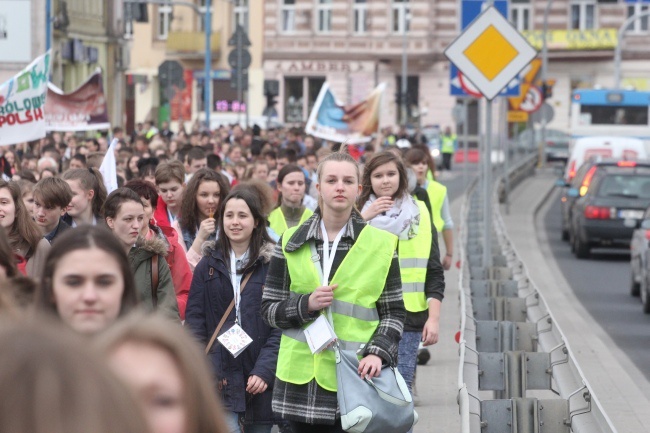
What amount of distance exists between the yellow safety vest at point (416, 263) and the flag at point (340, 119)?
57.4 ft

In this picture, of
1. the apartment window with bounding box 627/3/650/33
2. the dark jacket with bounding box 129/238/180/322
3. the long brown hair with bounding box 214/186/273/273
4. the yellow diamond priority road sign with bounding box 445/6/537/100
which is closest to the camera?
the dark jacket with bounding box 129/238/180/322

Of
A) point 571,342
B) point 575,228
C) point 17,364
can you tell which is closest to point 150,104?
point 575,228

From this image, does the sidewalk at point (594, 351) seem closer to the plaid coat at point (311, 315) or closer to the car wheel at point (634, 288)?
the car wheel at point (634, 288)

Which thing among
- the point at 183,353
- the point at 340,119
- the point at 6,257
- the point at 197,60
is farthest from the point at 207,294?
the point at 197,60

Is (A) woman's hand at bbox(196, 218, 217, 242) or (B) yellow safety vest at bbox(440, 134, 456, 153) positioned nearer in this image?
(A) woman's hand at bbox(196, 218, 217, 242)

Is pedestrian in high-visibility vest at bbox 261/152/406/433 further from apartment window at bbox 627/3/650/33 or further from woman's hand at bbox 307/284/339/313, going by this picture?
apartment window at bbox 627/3/650/33

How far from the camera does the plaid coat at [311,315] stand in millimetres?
6016

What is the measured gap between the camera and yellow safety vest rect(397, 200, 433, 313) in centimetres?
840

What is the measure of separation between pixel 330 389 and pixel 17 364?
4473mm

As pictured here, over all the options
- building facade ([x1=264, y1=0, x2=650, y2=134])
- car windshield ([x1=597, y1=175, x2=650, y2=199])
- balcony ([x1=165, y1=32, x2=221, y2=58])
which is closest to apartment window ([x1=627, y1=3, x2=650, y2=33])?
building facade ([x1=264, y1=0, x2=650, y2=134])

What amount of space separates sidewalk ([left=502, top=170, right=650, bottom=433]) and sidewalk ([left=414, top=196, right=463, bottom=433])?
105cm

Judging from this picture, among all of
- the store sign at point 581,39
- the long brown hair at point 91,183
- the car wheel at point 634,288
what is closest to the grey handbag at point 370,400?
the long brown hair at point 91,183

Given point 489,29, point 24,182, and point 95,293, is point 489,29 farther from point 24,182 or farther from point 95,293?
point 95,293

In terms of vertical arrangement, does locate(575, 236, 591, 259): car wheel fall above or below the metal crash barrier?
below
